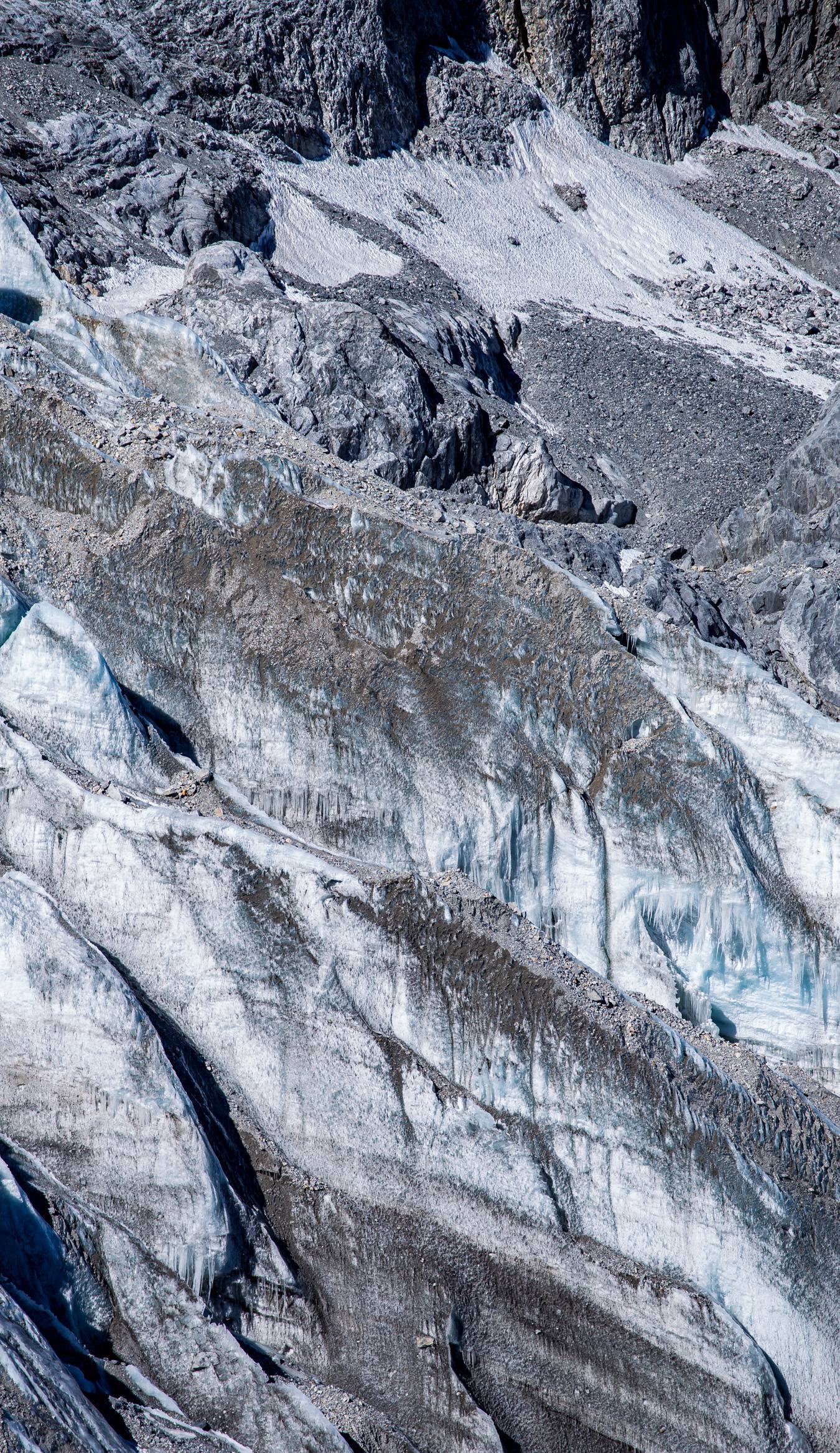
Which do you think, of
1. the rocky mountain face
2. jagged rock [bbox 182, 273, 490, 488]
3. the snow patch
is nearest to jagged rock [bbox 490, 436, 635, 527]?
jagged rock [bbox 182, 273, 490, 488]

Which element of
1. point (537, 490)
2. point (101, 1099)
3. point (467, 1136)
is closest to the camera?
point (101, 1099)

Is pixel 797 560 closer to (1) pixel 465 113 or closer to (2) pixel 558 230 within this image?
(2) pixel 558 230

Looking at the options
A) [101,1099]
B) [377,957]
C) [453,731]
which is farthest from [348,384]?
[101,1099]

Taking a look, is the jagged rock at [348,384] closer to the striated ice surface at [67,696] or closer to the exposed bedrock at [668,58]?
the striated ice surface at [67,696]

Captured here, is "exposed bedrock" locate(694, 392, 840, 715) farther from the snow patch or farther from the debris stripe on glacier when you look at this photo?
the snow patch

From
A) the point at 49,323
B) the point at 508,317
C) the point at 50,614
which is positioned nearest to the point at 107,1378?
the point at 50,614

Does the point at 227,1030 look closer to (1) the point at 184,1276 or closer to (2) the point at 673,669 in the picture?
(1) the point at 184,1276

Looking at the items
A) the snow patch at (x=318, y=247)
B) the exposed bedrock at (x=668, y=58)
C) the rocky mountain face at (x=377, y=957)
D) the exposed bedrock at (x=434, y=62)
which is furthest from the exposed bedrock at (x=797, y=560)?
the exposed bedrock at (x=668, y=58)

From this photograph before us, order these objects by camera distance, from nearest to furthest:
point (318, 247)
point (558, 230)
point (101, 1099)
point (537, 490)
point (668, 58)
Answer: point (101, 1099) → point (537, 490) → point (318, 247) → point (558, 230) → point (668, 58)
